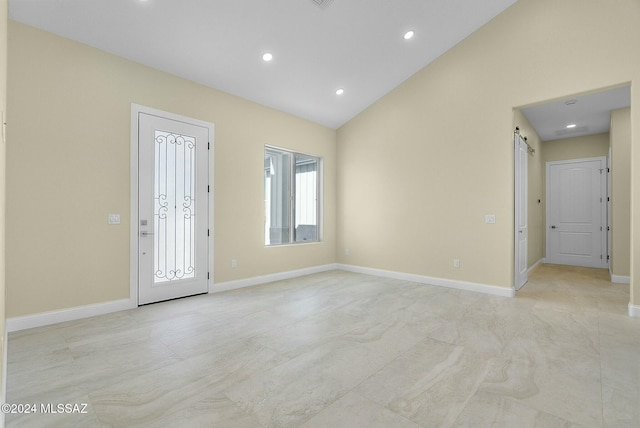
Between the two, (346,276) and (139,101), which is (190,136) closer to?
(139,101)

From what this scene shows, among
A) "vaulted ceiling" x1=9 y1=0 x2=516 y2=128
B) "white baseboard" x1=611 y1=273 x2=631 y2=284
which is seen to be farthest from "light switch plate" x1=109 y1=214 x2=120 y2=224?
"white baseboard" x1=611 y1=273 x2=631 y2=284

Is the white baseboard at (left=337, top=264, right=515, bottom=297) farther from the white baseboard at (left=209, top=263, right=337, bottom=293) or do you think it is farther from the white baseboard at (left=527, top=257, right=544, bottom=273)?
the white baseboard at (left=527, top=257, right=544, bottom=273)

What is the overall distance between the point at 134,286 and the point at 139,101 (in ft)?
7.71

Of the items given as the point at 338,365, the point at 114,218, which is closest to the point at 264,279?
the point at 114,218

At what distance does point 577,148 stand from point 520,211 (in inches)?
156

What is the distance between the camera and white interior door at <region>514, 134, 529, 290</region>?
455cm

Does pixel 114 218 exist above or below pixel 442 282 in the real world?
above

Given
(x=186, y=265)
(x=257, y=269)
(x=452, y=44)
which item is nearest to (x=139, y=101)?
(x=186, y=265)

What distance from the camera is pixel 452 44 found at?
4.87 m

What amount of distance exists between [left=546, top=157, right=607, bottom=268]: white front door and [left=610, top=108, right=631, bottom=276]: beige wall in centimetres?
151

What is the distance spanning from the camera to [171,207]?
168 inches

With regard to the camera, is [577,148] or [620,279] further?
[577,148]

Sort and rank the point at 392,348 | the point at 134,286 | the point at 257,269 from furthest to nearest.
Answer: the point at 257,269, the point at 134,286, the point at 392,348

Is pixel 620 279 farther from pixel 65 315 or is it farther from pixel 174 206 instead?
pixel 65 315
